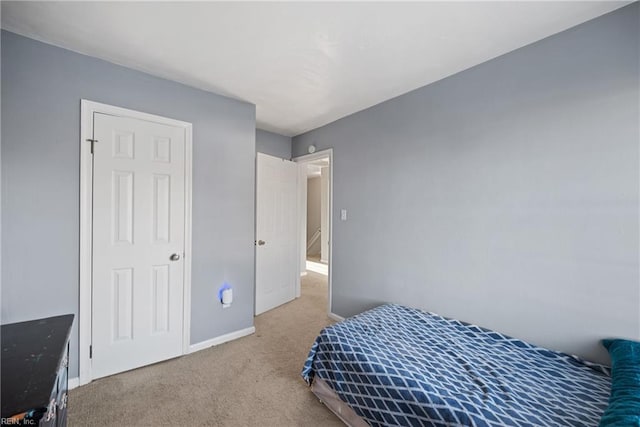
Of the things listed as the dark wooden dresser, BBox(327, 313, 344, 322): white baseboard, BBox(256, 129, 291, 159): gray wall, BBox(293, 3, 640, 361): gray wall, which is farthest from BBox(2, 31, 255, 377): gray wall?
BBox(293, 3, 640, 361): gray wall

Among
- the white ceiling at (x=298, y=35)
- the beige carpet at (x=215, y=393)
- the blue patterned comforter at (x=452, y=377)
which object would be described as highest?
the white ceiling at (x=298, y=35)

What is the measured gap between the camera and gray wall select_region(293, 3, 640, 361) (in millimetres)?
1493

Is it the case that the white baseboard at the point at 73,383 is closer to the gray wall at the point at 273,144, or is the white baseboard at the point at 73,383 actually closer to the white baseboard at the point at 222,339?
the white baseboard at the point at 222,339

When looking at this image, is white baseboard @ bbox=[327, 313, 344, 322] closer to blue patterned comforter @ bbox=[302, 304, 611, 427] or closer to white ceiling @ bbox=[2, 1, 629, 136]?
blue patterned comforter @ bbox=[302, 304, 611, 427]

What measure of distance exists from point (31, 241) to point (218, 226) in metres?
1.26

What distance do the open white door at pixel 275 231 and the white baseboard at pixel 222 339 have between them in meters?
0.52

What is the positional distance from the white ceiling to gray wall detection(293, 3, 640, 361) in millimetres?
219

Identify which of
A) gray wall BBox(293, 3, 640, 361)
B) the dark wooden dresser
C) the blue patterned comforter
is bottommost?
the blue patterned comforter

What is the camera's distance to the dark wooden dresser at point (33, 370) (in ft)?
2.17

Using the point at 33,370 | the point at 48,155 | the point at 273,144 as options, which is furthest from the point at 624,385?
the point at 273,144

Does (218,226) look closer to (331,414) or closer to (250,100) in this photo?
(250,100)

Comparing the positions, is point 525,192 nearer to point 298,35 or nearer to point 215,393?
point 298,35

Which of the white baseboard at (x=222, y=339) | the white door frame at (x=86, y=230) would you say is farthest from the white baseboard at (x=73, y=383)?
the white baseboard at (x=222, y=339)

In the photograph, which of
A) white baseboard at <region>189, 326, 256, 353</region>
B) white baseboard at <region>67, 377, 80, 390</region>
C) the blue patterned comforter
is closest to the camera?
the blue patterned comforter
